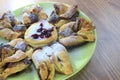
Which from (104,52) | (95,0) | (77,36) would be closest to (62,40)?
(77,36)

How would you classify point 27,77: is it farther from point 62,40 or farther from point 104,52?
point 104,52

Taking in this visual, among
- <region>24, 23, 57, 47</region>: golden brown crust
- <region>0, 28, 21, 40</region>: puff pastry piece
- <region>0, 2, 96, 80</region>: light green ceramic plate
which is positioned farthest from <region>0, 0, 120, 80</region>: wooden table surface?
<region>0, 28, 21, 40</region>: puff pastry piece

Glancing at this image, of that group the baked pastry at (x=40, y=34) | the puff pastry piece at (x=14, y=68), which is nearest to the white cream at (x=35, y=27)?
the baked pastry at (x=40, y=34)

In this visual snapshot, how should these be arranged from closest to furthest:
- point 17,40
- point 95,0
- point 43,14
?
1. point 17,40
2. point 43,14
3. point 95,0

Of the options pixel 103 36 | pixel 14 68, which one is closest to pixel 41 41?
pixel 14 68

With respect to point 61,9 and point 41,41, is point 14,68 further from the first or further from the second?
point 61,9

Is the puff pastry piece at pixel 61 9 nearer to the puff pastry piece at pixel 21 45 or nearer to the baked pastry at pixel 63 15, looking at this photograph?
the baked pastry at pixel 63 15

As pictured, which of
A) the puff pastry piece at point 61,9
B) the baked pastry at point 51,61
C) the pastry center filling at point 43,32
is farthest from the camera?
the puff pastry piece at point 61,9
